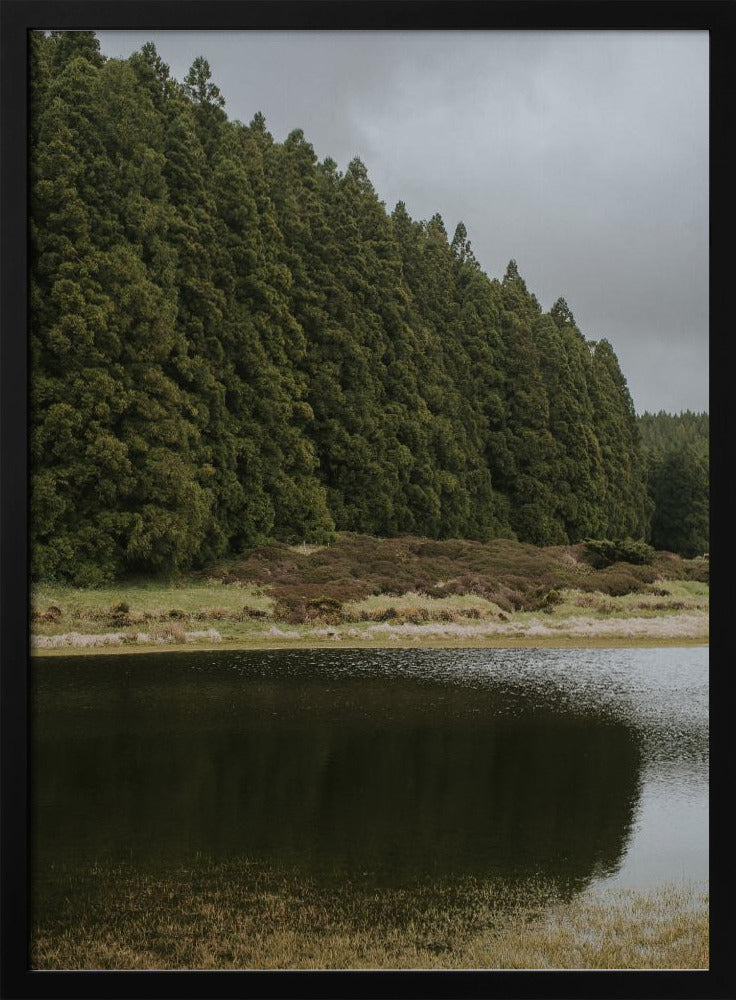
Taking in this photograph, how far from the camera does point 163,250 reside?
3779mm

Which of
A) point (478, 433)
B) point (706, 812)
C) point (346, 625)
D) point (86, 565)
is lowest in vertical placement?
point (706, 812)

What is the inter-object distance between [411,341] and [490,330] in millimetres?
360

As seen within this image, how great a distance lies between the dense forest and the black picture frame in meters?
0.25

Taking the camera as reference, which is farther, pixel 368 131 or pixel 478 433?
pixel 478 433

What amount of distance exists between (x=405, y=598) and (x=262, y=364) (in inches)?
48.9

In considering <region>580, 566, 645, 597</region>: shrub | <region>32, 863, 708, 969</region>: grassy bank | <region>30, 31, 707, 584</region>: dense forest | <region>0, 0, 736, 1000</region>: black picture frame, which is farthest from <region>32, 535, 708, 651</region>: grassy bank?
<region>32, 863, 708, 969</region>: grassy bank

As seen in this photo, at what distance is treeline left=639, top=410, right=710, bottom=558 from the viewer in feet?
→ 10.6

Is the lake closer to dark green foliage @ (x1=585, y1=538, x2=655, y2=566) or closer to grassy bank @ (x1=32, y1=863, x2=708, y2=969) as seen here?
grassy bank @ (x1=32, y1=863, x2=708, y2=969)

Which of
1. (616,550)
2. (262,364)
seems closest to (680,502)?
(616,550)

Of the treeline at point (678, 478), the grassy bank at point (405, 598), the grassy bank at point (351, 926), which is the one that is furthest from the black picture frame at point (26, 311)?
the grassy bank at point (405, 598)

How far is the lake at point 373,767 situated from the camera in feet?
10.2

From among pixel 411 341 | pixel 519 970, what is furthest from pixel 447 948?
pixel 411 341

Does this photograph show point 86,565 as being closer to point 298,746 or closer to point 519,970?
point 298,746

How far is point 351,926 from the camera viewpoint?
2984 mm
